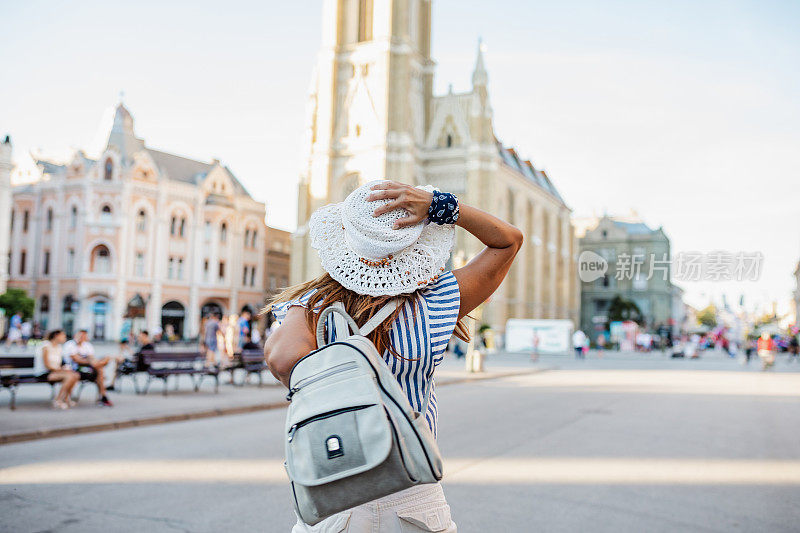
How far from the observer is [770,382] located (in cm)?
2262

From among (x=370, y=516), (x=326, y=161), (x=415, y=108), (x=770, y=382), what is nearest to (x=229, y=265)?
(x=326, y=161)

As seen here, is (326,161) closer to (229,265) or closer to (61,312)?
(229,265)

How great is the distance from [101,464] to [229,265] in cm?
5150

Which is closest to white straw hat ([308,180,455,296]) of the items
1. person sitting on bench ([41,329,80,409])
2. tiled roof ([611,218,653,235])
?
person sitting on bench ([41,329,80,409])

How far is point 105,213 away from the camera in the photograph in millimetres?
50375

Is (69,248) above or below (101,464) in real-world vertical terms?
above

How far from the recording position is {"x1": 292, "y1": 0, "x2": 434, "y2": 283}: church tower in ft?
177

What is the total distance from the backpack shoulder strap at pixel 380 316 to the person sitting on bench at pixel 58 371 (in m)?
11.3

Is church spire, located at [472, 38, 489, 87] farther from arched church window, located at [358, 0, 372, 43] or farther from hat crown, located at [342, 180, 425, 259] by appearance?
hat crown, located at [342, 180, 425, 259]

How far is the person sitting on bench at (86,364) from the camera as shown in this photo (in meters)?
12.2

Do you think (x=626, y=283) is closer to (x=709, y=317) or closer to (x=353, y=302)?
(x=709, y=317)

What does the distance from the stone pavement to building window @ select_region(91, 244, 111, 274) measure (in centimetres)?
3587

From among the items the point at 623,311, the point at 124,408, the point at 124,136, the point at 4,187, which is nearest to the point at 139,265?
the point at 124,136

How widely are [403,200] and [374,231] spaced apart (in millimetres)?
122
